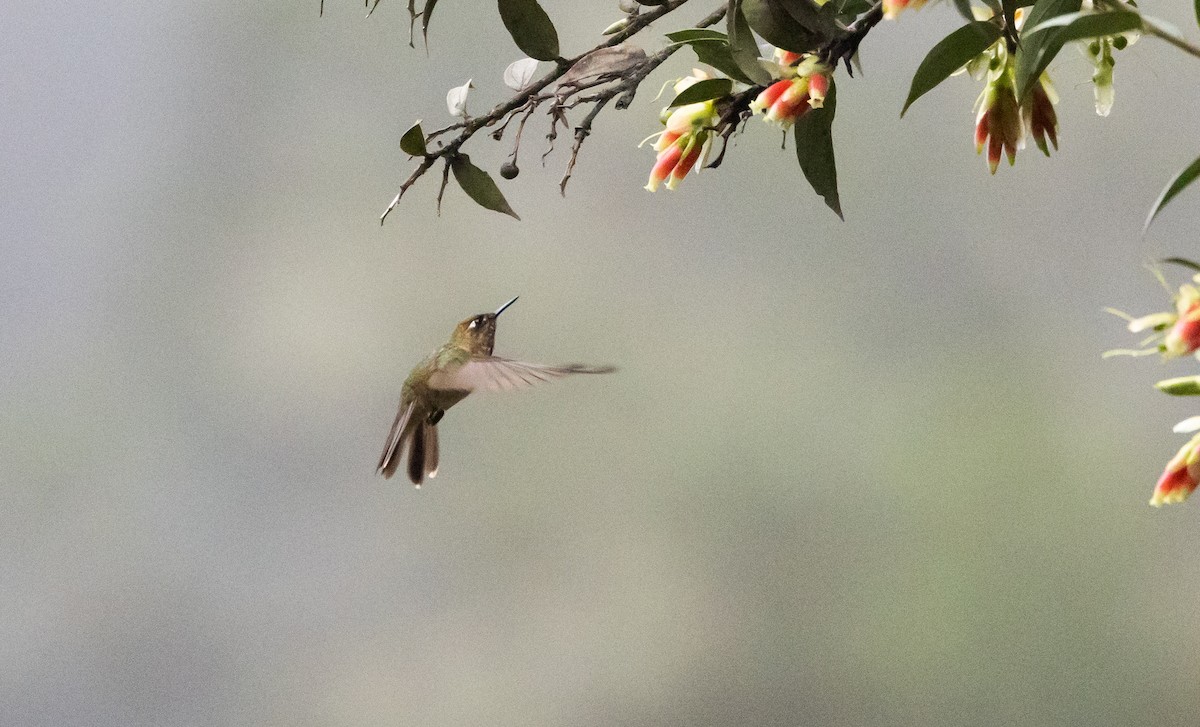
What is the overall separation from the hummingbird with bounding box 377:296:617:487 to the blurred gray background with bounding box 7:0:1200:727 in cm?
159

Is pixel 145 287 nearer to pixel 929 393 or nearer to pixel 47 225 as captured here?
pixel 47 225

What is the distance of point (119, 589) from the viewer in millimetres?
2670

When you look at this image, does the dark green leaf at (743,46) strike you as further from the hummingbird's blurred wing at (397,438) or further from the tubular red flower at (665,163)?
the hummingbird's blurred wing at (397,438)

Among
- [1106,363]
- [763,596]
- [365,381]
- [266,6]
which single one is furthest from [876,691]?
[266,6]

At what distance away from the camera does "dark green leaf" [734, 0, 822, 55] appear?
0.44 m

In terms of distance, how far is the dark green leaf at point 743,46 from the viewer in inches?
18.1

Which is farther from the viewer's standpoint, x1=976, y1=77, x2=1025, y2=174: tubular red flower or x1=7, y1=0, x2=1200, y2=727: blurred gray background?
x1=7, y1=0, x2=1200, y2=727: blurred gray background

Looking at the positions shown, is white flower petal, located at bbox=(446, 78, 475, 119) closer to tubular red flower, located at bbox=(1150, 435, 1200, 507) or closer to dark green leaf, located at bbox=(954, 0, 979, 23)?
dark green leaf, located at bbox=(954, 0, 979, 23)

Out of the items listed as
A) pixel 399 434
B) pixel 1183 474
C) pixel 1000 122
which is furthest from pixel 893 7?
pixel 399 434

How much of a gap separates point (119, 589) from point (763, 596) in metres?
1.55

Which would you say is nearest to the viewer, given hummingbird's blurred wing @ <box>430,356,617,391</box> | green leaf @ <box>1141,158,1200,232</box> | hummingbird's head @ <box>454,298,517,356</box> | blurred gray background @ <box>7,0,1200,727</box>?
green leaf @ <box>1141,158,1200,232</box>

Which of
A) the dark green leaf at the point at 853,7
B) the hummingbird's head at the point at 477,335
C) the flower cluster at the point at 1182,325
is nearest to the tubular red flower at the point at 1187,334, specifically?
the flower cluster at the point at 1182,325

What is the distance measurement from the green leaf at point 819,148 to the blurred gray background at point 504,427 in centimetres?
206

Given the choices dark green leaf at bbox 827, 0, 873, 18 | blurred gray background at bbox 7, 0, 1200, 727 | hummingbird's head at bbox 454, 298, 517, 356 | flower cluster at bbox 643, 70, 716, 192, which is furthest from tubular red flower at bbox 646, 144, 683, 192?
blurred gray background at bbox 7, 0, 1200, 727
